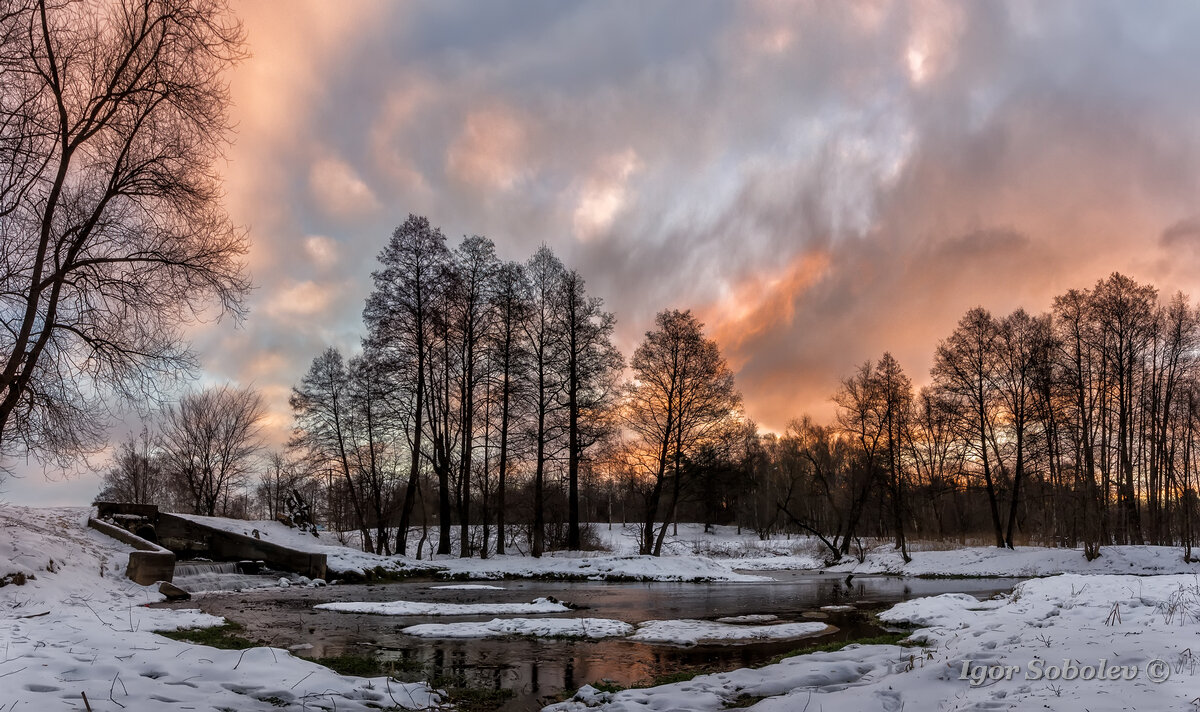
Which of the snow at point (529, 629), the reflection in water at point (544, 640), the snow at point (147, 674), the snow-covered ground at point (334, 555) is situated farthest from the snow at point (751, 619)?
the snow-covered ground at point (334, 555)

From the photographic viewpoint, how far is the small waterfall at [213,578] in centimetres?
1828

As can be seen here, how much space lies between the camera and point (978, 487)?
121 feet

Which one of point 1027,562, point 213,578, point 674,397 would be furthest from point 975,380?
point 213,578

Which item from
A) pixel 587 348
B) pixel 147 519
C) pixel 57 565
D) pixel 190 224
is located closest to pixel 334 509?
pixel 147 519

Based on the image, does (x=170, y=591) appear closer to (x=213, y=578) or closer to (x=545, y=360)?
(x=213, y=578)

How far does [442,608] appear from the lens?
14742 mm

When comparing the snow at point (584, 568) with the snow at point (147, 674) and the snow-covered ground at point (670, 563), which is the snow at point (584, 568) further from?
the snow at point (147, 674)

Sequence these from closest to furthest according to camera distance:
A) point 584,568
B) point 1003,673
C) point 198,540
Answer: point 1003,673 → point 198,540 → point 584,568

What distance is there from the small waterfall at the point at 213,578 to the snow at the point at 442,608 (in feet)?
18.7

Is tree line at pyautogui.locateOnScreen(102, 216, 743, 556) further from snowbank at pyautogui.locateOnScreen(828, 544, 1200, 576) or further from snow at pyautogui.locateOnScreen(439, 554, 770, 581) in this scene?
snowbank at pyautogui.locateOnScreen(828, 544, 1200, 576)

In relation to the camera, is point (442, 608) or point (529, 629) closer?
point (529, 629)

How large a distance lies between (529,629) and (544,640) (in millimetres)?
948

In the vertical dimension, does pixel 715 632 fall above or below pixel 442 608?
above

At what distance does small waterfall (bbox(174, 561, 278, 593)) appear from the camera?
18.3 metres
